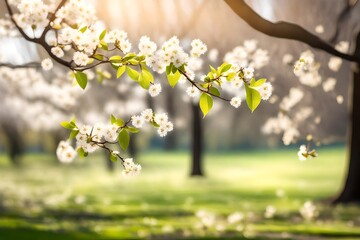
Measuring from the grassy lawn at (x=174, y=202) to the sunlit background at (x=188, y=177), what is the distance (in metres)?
0.04

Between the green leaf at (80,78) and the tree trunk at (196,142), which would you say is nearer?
the green leaf at (80,78)

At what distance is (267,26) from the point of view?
6.34 meters

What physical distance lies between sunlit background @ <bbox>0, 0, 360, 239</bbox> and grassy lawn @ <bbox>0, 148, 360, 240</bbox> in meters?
0.04

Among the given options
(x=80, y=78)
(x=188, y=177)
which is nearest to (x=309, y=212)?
(x=80, y=78)

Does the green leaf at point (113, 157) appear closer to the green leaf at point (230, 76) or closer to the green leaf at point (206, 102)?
the green leaf at point (206, 102)

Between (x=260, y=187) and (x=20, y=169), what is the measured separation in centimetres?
1615

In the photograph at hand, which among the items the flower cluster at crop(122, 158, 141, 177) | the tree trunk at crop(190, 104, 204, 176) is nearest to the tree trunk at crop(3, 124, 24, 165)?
the tree trunk at crop(190, 104, 204, 176)

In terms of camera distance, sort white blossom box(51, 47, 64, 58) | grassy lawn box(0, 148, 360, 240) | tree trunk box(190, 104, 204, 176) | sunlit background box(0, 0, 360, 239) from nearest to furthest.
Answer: white blossom box(51, 47, 64, 58) → grassy lawn box(0, 148, 360, 240) → sunlit background box(0, 0, 360, 239) → tree trunk box(190, 104, 204, 176)

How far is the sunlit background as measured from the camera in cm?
1298

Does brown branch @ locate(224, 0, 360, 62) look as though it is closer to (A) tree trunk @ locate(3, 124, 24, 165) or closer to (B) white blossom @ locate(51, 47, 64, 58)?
(B) white blossom @ locate(51, 47, 64, 58)

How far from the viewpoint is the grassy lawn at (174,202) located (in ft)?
41.0

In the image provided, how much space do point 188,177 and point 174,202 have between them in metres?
7.88

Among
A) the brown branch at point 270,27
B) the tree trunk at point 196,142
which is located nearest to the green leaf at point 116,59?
the brown branch at point 270,27

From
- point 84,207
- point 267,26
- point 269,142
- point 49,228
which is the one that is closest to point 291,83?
point 84,207
